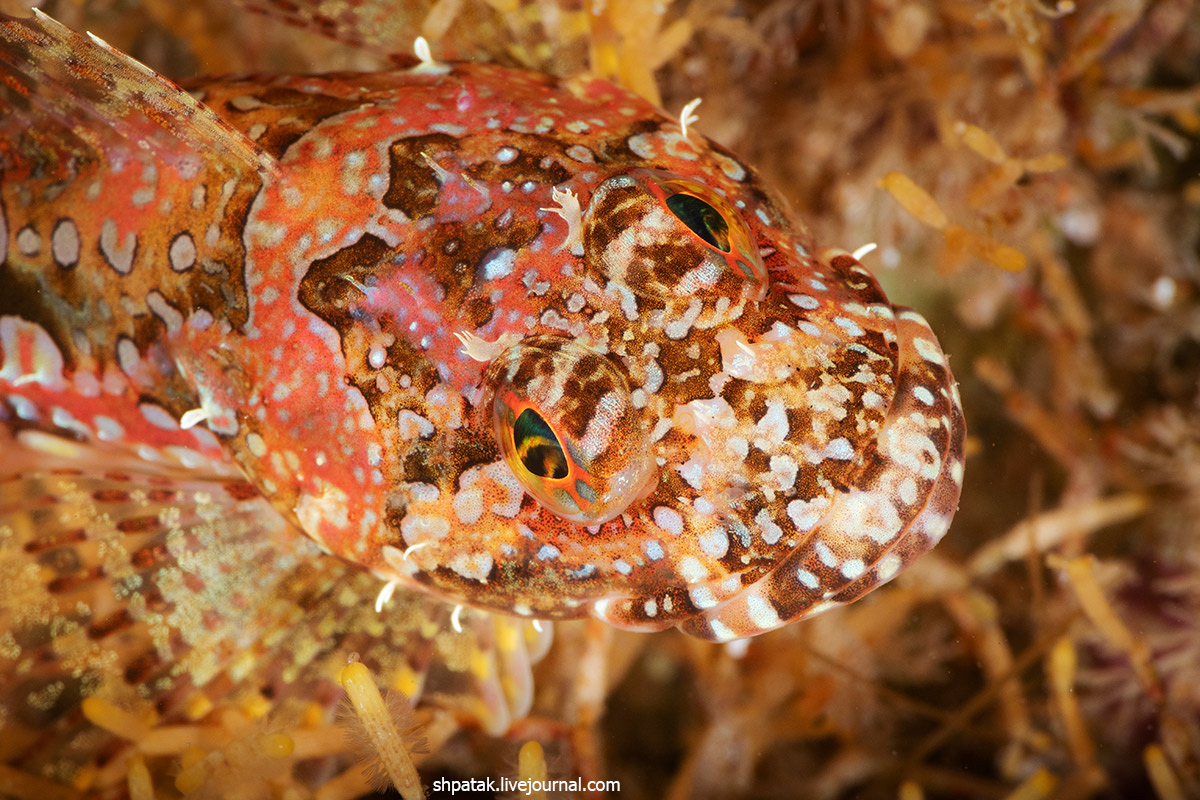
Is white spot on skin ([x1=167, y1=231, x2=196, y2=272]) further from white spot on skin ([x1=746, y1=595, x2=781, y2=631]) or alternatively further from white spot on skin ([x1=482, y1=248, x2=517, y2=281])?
white spot on skin ([x1=746, y1=595, x2=781, y2=631])

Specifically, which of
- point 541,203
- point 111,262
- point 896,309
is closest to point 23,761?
point 111,262

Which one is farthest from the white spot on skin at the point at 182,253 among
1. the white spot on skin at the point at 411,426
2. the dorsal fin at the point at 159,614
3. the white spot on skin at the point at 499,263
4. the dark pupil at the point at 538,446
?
the dark pupil at the point at 538,446

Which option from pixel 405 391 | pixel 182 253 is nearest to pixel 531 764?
pixel 405 391

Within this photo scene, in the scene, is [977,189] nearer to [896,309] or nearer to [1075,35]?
[1075,35]

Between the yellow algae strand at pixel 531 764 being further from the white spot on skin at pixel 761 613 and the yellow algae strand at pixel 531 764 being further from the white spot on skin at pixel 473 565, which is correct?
the white spot on skin at pixel 761 613

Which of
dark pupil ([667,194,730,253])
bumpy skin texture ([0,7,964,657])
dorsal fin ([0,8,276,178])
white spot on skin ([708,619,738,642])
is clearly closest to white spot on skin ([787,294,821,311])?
bumpy skin texture ([0,7,964,657])

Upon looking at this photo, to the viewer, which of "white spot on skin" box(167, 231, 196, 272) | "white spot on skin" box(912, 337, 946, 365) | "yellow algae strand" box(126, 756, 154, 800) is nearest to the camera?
"white spot on skin" box(912, 337, 946, 365)

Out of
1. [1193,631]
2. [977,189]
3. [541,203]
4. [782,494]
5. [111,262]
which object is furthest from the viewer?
[1193,631]
